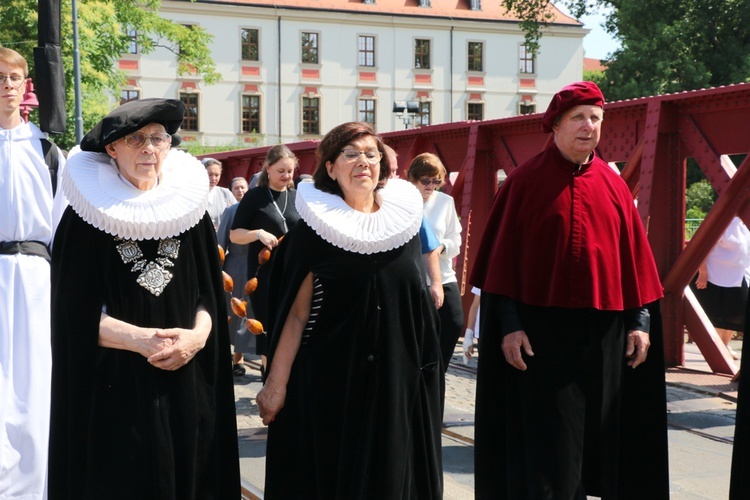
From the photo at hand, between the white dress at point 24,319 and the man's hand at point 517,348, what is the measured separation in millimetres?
1981

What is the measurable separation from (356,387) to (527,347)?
810mm

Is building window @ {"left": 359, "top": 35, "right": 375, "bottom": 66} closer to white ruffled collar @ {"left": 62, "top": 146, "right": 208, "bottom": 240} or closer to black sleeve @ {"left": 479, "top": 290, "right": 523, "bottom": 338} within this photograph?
black sleeve @ {"left": 479, "top": 290, "right": 523, "bottom": 338}

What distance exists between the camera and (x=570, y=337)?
4.44m

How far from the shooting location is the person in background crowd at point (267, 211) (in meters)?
8.00

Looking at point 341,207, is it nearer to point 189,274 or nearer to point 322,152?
point 322,152

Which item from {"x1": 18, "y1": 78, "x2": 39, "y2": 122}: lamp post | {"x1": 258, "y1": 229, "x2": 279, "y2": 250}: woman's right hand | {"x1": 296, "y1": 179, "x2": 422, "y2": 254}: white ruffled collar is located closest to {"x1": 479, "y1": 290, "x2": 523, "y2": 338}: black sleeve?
{"x1": 296, "y1": 179, "x2": 422, "y2": 254}: white ruffled collar

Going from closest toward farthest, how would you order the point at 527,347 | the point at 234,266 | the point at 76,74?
the point at 527,347
the point at 234,266
the point at 76,74

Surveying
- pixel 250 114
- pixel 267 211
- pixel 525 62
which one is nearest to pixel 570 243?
pixel 267 211

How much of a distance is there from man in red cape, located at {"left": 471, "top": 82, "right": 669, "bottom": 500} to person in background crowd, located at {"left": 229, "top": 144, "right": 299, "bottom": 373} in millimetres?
3527

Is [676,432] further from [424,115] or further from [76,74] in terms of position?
[424,115]

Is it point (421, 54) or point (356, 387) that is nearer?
point (356, 387)

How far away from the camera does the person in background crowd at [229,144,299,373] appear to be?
7996 millimetres

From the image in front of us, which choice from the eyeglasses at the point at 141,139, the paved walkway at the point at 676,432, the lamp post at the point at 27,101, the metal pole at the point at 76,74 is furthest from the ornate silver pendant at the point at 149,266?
the metal pole at the point at 76,74

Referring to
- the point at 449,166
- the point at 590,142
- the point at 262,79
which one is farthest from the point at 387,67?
the point at 590,142
